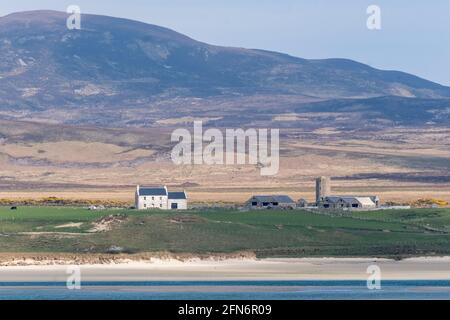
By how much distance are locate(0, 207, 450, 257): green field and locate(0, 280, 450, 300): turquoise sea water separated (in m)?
10.1

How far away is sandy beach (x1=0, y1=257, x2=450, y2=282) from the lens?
41.2 m

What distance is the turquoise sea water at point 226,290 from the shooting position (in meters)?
33.5

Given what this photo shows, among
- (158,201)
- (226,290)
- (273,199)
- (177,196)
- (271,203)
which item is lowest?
(271,203)

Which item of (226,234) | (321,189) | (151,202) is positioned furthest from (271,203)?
(226,234)

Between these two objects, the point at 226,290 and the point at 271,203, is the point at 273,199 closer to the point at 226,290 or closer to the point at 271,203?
the point at 271,203

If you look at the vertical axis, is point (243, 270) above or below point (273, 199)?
above

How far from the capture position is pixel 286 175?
147m

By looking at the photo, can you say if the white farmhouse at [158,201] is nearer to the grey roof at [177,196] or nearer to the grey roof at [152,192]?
the grey roof at [152,192]

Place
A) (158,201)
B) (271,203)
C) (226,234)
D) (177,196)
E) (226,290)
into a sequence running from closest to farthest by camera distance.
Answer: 1. (226,290)
2. (226,234)
3. (158,201)
4. (177,196)
5. (271,203)

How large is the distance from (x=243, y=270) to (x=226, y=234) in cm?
973

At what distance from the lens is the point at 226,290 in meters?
36.2

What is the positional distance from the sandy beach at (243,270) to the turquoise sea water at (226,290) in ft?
5.86

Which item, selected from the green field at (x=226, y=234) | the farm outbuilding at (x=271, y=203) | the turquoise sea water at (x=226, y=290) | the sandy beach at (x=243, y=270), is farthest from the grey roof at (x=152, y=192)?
the turquoise sea water at (x=226, y=290)
